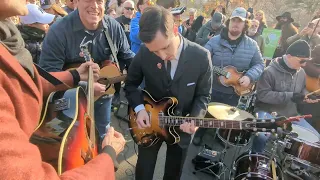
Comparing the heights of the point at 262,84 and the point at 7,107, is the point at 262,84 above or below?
below

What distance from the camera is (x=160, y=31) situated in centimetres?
199

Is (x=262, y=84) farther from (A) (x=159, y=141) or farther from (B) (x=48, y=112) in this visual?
(B) (x=48, y=112)

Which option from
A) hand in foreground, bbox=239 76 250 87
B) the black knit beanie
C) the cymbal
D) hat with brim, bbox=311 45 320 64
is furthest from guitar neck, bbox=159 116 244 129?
hat with brim, bbox=311 45 320 64

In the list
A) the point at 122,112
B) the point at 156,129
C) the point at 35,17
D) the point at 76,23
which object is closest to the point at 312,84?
the point at 156,129

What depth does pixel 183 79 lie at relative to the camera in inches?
90.6

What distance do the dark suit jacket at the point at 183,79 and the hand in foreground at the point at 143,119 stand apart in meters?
0.11

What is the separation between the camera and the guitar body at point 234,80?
3881 millimetres

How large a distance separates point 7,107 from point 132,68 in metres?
1.73

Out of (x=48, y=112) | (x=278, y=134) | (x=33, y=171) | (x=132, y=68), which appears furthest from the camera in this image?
(x=132, y=68)

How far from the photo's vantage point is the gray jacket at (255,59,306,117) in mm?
3533

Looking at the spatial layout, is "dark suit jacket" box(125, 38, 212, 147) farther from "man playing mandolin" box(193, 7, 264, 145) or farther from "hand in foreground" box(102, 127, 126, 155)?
"man playing mandolin" box(193, 7, 264, 145)

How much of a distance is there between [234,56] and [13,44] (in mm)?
3390

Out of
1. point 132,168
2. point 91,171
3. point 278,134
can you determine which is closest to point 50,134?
point 91,171

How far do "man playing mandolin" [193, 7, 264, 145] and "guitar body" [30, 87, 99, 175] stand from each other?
2.88 m
